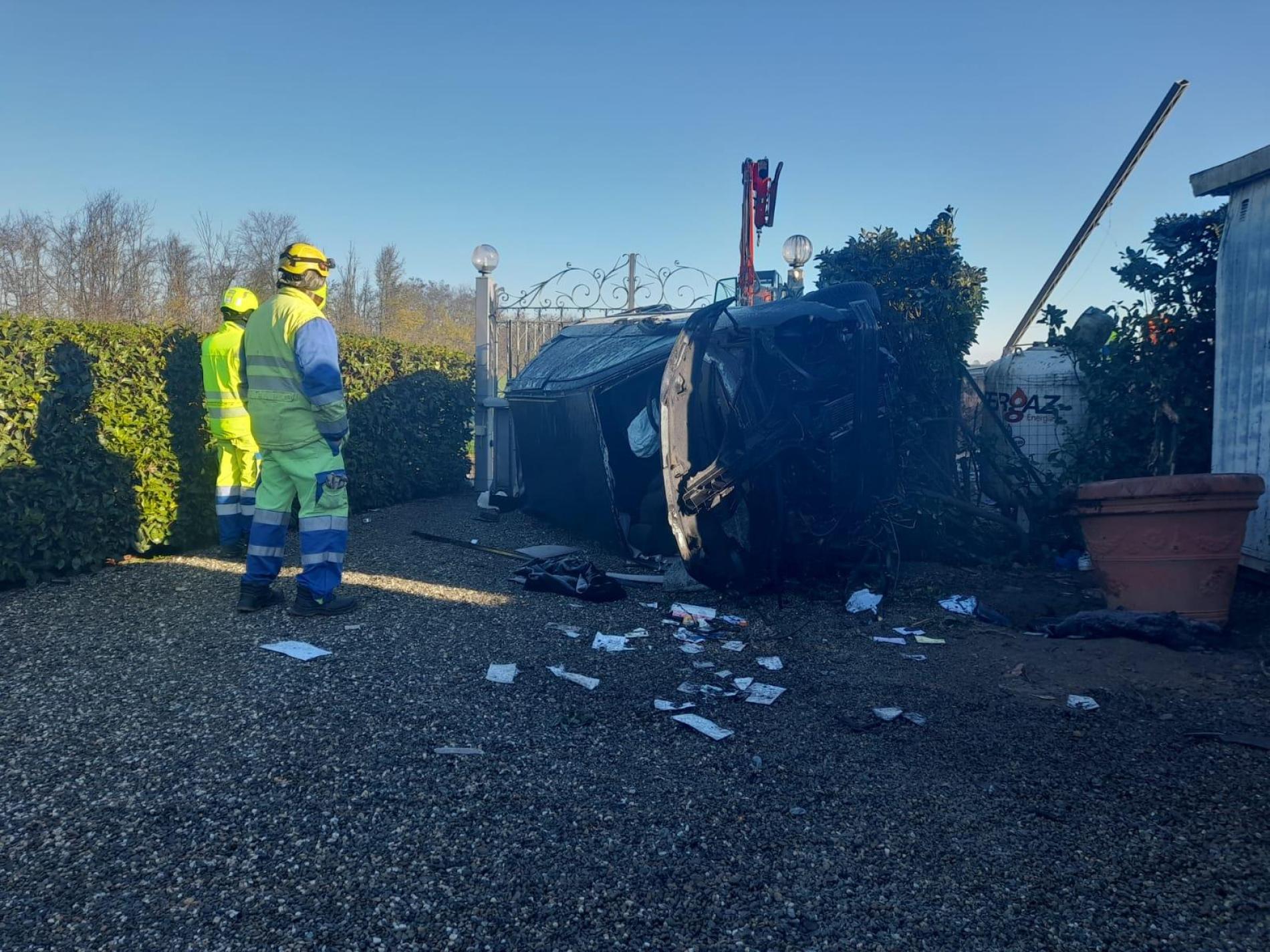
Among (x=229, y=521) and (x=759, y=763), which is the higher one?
(x=229, y=521)

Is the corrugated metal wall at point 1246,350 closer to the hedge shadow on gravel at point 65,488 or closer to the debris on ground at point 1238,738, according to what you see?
the debris on ground at point 1238,738

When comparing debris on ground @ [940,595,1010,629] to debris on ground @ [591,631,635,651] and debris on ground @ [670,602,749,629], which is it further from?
debris on ground @ [591,631,635,651]

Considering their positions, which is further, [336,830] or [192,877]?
[336,830]

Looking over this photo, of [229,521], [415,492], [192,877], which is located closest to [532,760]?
[192,877]

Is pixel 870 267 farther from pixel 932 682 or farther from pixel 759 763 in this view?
pixel 759 763

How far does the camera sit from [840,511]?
5.97 m

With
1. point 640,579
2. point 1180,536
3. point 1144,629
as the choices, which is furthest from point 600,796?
point 1180,536

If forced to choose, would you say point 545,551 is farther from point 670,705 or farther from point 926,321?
point 926,321

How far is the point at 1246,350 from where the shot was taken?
5422mm

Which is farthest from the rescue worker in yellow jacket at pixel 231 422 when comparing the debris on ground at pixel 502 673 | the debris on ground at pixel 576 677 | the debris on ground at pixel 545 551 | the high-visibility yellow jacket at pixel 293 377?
the debris on ground at pixel 576 677

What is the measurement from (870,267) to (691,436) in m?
3.41

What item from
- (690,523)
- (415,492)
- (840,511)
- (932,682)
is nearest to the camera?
(932,682)

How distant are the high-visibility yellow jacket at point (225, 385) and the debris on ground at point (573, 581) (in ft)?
7.49

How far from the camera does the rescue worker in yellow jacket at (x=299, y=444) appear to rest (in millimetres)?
4770
